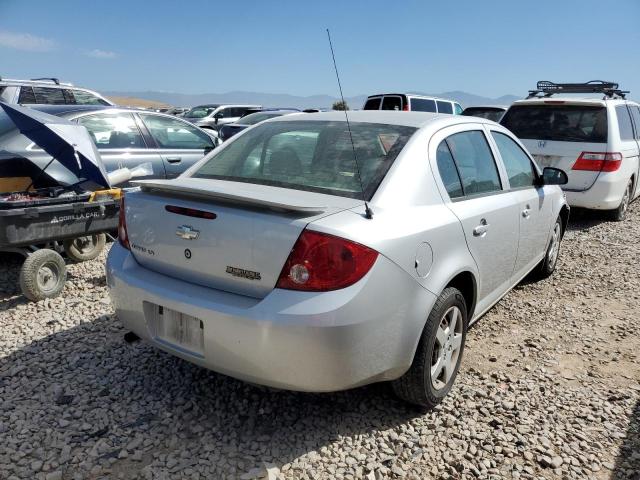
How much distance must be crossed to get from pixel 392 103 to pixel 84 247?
12146 mm

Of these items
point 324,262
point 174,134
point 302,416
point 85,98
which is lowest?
point 302,416

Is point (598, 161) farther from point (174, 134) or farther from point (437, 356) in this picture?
point (174, 134)

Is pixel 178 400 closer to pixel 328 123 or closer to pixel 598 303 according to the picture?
pixel 328 123

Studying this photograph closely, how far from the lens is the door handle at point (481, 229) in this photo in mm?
3037

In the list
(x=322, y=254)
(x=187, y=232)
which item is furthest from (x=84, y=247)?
(x=322, y=254)

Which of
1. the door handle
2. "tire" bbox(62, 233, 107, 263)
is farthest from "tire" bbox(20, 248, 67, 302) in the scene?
the door handle

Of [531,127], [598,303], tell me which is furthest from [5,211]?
[531,127]

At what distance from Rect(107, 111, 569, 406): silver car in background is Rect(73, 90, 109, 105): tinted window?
8.70m

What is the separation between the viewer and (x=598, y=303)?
4656 mm

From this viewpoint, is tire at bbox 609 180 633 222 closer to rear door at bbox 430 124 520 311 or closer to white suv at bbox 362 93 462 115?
rear door at bbox 430 124 520 311

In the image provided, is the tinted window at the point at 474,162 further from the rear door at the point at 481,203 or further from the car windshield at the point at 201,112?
the car windshield at the point at 201,112

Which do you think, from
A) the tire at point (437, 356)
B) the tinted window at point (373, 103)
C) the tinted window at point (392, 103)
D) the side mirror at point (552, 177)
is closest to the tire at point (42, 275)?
the tire at point (437, 356)

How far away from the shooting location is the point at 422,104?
15773 mm

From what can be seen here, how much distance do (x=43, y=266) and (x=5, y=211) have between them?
2.00 feet
